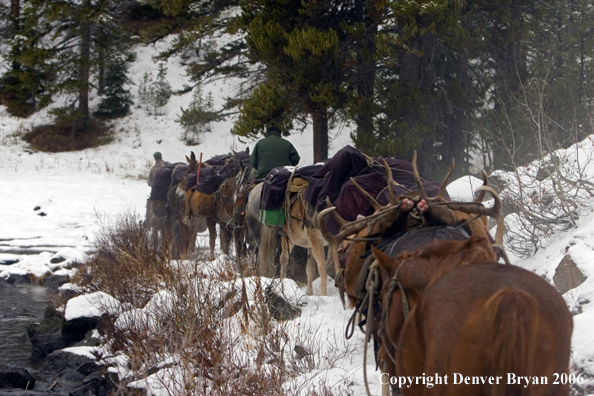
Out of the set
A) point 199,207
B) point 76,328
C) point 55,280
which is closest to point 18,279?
point 55,280

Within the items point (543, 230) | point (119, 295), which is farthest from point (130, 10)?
point (543, 230)

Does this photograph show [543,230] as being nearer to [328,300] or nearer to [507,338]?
[328,300]

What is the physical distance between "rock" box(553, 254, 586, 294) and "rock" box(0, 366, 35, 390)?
5624 millimetres

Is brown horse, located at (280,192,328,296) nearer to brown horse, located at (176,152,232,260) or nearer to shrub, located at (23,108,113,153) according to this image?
brown horse, located at (176,152,232,260)

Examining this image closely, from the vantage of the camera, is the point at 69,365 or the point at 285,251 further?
the point at 285,251

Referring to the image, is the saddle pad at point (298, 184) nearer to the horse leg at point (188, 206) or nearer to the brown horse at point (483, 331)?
the horse leg at point (188, 206)

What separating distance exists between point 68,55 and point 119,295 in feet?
76.4

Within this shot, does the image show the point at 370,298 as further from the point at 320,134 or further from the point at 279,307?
the point at 320,134

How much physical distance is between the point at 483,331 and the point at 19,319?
8941 mm

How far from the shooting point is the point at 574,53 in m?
13.7

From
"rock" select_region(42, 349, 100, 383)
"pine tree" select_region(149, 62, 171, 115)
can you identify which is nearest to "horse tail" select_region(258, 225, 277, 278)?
"rock" select_region(42, 349, 100, 383)

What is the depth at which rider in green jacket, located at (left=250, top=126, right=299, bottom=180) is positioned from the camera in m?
9.52

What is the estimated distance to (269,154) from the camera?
9.50 metres

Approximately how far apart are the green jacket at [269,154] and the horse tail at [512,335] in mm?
7660
